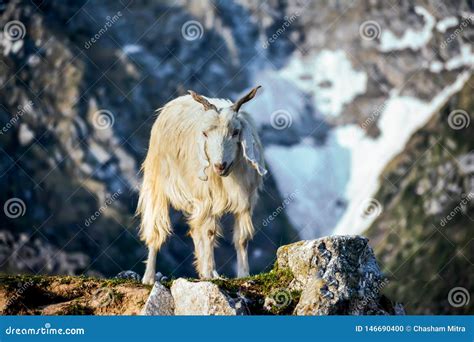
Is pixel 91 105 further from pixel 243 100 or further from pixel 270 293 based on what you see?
pixel 270 293

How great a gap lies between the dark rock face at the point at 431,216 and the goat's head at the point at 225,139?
50953mm

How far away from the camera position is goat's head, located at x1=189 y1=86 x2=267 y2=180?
13.5 meters

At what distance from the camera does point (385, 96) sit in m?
95.3

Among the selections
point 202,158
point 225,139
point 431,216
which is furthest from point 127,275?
point 431,216

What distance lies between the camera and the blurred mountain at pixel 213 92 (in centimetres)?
8512

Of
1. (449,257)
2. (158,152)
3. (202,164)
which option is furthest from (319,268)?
(449,257)

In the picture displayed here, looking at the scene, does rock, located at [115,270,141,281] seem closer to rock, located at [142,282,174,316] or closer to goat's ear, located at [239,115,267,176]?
goat's ear, located at [239,115,267,176]

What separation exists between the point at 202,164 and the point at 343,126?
3173 inches


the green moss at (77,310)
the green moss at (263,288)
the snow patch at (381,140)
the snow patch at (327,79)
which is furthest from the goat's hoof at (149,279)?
the snow patch at (327,79)

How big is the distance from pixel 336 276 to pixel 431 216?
245ft

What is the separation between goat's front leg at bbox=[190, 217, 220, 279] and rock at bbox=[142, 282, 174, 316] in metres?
2.32

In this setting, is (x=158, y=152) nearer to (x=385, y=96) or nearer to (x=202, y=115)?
(x=202, y=115)

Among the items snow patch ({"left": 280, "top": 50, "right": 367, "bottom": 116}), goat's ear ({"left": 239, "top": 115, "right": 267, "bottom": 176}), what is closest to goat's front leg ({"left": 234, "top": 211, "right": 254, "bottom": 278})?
Answer: goat's ear ({"left": 239, "top": 115, "right": 267, "bottom": 176})

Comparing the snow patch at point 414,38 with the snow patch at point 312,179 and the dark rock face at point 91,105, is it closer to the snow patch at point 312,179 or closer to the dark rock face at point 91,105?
the snow patch at point 312,179
